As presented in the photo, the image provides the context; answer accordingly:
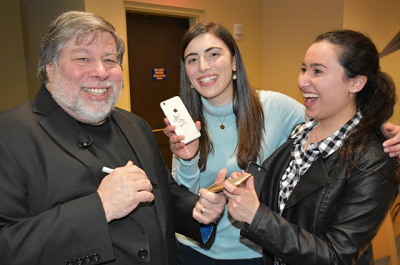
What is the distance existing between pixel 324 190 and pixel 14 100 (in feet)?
15.4

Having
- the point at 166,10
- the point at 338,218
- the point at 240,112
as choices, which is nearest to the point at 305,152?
the point at 338,218

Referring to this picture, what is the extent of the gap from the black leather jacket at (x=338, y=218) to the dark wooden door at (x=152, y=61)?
11.0ft

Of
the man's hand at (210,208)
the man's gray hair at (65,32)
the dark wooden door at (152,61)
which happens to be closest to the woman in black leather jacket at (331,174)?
the man's hand at (210,208)

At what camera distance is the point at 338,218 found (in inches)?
47.6

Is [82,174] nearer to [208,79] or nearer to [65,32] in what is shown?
[65,32]

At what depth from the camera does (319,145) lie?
1408 millimetres

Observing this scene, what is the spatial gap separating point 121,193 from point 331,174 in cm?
90

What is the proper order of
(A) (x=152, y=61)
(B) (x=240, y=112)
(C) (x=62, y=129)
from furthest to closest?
1. (A) (x=152, y=61)
2. (B) (x=240, y=112)
3. (C) (x=62, y=129)

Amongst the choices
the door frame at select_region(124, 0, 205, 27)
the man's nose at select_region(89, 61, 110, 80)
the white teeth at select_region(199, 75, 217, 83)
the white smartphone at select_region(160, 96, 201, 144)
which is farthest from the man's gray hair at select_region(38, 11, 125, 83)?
the door frame at select_region(124, 0, 205, 27)

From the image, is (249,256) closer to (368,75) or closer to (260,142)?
(260,142)

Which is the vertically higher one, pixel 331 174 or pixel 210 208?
pixel 331 174

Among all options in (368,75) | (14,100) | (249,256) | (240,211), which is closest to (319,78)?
(368,75)

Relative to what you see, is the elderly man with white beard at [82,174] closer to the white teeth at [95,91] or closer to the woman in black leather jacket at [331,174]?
the white teeth at [95,91]

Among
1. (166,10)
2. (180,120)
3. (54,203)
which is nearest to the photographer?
(54,203)
